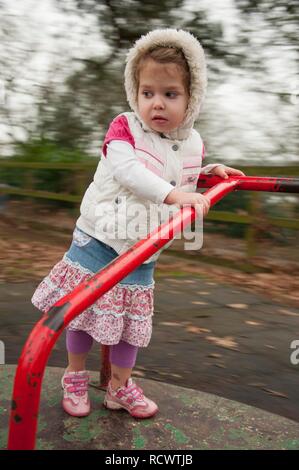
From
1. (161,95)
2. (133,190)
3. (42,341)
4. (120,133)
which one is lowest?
(42,341)

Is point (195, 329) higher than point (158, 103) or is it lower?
lower

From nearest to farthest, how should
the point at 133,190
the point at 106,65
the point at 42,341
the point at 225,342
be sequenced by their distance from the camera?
the point at 42,341
the point at 133,190
the point at 225,342
the point at 106,65

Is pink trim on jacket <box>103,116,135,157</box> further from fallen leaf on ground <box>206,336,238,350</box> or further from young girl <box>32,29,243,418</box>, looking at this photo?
fallen leaf on ground <box>206,336,238,350</box>

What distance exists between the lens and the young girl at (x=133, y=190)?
5.42ft

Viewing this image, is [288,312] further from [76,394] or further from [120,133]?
[120,133]

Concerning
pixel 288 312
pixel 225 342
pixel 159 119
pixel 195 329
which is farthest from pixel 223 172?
pixel 288 312

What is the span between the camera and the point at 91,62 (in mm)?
6613

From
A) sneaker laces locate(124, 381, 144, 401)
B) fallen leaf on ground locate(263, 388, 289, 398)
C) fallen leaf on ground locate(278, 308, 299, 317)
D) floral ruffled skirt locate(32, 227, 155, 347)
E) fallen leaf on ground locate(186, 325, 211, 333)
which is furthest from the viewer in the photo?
fallen leaf on ground locate(278, 308, 299, 317)

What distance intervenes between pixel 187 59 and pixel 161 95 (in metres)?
0.14

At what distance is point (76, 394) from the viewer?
6.07ft

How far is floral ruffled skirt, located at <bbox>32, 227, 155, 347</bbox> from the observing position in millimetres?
1761

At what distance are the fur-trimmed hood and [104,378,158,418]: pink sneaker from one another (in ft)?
2.90

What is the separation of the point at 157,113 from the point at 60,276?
2.11 feet

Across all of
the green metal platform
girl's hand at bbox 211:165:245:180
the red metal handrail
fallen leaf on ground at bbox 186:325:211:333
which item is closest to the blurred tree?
fallen leaf on ground at bbox 186:325:211:333
